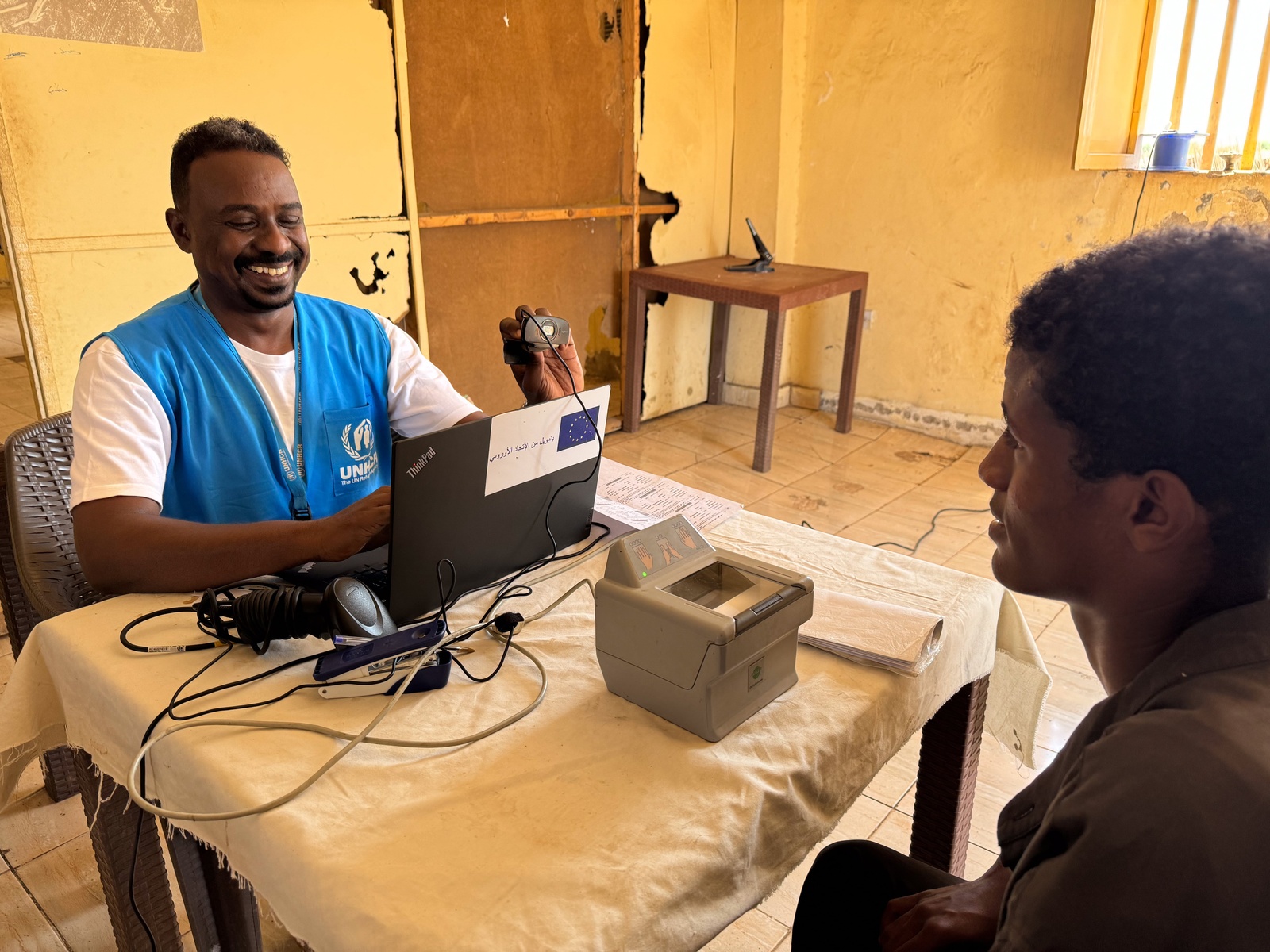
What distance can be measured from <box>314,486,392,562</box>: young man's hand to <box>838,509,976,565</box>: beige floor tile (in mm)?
2061

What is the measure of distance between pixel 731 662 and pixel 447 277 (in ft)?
8.56

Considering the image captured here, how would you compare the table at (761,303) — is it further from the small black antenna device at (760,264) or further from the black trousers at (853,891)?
the black trousers at (853,891)

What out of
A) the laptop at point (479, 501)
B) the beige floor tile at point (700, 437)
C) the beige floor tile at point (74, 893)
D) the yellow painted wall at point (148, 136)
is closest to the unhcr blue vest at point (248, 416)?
the laptop at point (479, 501)

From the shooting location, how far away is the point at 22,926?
1.47m

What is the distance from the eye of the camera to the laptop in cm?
99

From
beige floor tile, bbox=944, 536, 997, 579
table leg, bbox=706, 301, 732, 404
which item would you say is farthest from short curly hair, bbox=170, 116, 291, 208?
table leg, bbox=706, 301, 732, 404

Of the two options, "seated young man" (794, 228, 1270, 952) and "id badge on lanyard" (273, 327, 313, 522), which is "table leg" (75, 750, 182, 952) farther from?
"seated young man" (794, 228, 1270, 952)

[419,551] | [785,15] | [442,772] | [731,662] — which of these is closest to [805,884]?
[731,662]

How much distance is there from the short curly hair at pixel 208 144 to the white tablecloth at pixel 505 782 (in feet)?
2.42

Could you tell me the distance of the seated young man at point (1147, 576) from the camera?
20.2 inches

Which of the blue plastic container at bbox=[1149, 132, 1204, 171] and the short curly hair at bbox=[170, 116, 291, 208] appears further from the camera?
the blue plastic container at bbox=[1149, 132, 1204, 171]

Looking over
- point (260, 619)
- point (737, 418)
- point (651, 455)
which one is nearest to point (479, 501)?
point (260, 619)

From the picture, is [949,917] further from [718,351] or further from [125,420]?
[718,351]

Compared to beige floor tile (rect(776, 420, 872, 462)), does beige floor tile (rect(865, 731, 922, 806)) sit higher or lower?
lower
